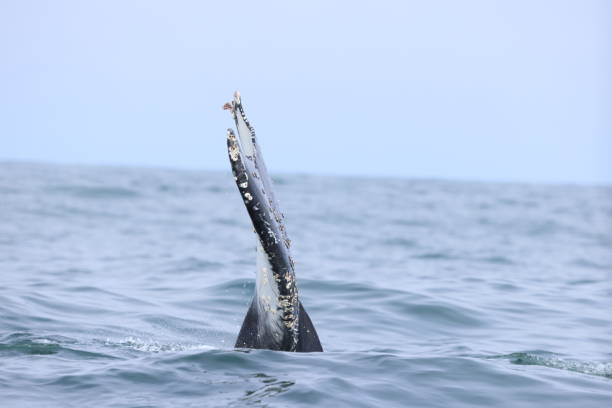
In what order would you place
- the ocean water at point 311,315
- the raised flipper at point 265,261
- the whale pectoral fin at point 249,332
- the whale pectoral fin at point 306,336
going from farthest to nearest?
1. the whale pectoral fin at point 306,336
2. the whale pectoral fin at point 249,332
3. the ocean water at point 311,315
4. the raised flipper at point 265,261

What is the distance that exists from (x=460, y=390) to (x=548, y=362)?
184 centimetres

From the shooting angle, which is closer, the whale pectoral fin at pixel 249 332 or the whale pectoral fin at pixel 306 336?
the whale pectoral fin at pixel 249 332

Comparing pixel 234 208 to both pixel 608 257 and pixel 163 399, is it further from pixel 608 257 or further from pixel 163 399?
pixel 163 399

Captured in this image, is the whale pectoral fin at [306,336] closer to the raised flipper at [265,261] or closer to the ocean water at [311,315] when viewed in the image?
the raised flipper at [265,261]

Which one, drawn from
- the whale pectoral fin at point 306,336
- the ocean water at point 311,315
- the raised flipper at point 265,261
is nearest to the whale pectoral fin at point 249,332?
the raised flipper at point 265,261

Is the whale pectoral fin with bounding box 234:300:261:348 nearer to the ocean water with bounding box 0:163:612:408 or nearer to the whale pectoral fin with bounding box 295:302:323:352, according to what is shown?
the ocean water with bounding box 0:163:612:408

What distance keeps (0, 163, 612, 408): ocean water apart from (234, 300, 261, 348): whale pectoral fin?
0.14 metres

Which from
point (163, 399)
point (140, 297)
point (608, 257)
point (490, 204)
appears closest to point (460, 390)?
point (163, 399)

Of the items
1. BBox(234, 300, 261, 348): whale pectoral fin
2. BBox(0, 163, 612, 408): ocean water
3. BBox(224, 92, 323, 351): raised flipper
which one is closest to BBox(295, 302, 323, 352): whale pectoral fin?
BBox(224, 92, 323, 351): raised flipper

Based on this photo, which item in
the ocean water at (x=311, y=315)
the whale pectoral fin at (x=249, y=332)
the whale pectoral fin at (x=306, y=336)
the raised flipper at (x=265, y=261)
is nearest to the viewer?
the raised flipper at (x=265, y=261)

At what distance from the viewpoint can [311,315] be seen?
11.0 m

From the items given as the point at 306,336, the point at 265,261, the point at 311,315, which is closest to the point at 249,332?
the point at 306,336

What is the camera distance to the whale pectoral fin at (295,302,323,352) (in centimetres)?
702

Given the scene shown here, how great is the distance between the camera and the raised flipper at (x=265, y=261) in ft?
19.6
